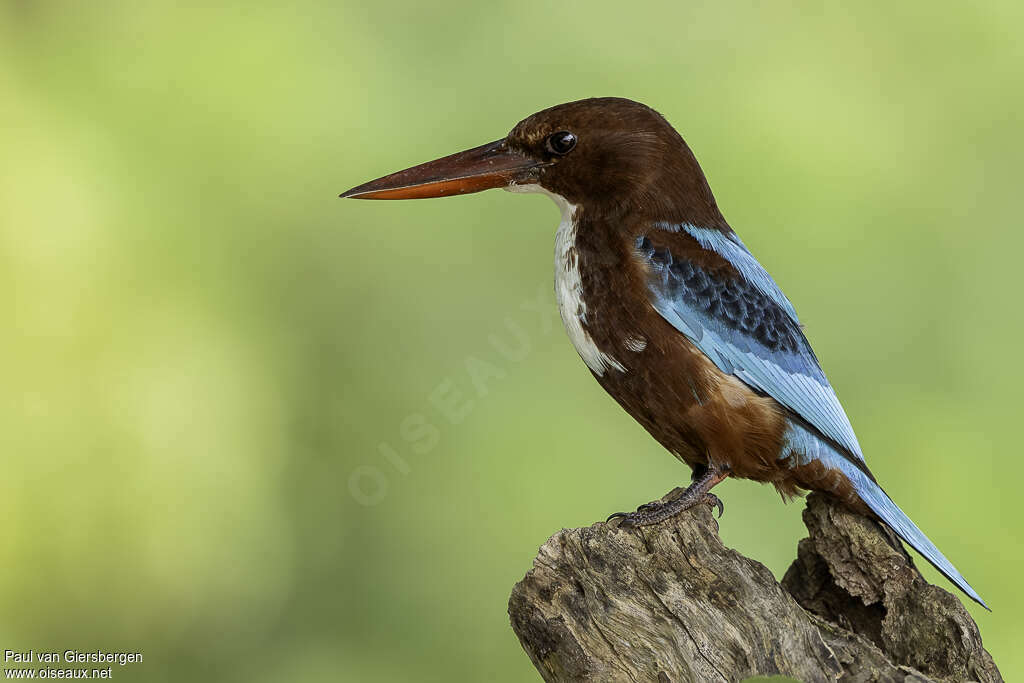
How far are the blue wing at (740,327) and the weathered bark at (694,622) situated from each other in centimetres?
41

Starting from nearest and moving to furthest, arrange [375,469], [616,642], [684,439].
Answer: [616,642] → [684,439] → [375,469]

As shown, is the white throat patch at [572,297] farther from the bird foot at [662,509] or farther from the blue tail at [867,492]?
the blue tail at [867,492]

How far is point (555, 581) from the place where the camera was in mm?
2838

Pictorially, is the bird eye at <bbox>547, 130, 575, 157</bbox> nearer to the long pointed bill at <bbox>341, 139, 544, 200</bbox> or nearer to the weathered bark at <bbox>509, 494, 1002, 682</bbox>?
the long pointed bill at <bbox>341, 139, 544, 200</bbox>

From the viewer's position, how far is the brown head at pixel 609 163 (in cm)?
319

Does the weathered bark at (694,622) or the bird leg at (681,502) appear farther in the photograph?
the bird leg at (681,502)

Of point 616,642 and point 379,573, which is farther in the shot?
point 379,573

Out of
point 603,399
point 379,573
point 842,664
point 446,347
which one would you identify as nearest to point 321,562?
point 379,573

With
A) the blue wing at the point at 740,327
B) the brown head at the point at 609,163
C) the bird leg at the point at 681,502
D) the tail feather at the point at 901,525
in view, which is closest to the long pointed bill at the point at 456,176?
the brown head at the point at 609,163

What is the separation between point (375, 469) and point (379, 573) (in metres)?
0.49

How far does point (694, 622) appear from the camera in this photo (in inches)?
109

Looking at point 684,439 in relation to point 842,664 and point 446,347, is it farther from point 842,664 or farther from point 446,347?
point 446,347

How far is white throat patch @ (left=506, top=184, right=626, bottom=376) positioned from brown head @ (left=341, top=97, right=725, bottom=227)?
0.09 m

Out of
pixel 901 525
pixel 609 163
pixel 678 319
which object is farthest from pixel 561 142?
pixel 901 525
